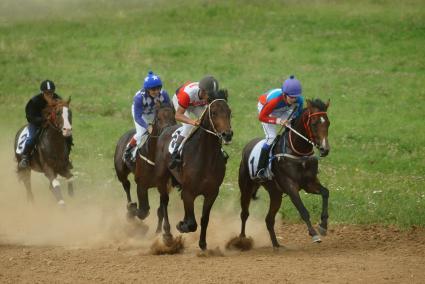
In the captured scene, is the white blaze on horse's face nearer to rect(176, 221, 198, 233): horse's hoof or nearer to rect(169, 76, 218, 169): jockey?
rect(169, 76, 218, 169): jockey

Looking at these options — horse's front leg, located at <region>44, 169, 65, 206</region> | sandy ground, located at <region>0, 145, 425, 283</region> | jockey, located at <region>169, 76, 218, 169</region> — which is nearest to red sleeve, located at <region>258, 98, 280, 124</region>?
jockey, located at <region>169, 76, 218, 169</region>

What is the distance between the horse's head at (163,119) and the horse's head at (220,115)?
7.11ft

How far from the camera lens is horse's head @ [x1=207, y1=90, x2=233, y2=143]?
46.0 feet

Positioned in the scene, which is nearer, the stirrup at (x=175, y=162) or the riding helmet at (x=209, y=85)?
the riding helmet at (x=209, y=85)

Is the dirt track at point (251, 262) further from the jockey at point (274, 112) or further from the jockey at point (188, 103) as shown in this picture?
the jockey at point (188, 103)

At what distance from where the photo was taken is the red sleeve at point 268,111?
1552cm

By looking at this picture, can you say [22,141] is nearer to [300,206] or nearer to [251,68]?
[300,206]

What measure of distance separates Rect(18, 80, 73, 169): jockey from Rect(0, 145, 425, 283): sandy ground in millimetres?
1393

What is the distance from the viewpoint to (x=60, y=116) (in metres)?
18.9

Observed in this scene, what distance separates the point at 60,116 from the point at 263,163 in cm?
543

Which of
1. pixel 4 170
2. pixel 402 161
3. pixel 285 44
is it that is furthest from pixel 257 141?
pixel 285 44

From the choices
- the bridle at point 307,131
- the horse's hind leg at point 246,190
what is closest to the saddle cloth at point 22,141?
the horse's hind leg at point 246,190

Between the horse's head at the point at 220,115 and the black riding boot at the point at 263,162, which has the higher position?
the horse's head at the point at 220,115

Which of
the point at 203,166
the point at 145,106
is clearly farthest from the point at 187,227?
the point at 145,106
